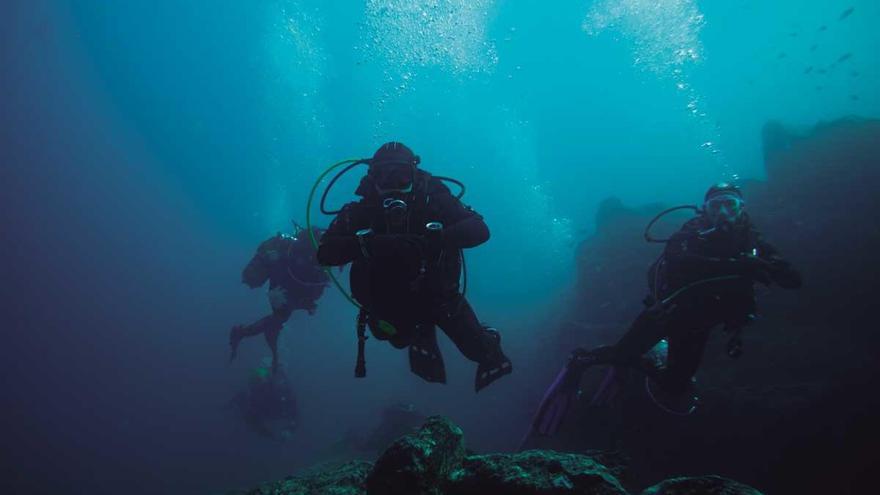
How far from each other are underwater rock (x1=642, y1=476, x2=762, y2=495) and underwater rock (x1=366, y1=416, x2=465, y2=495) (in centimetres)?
113

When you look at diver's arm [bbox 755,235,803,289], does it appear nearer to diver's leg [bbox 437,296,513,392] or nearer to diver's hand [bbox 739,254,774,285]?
diver's hand [bbox 739,254,774,285]

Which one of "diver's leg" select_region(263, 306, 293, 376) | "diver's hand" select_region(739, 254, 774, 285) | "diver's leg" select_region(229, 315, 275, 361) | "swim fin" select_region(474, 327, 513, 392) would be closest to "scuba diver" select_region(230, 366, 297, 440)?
"diver's leg" select_region(229, 315, 275, 361)

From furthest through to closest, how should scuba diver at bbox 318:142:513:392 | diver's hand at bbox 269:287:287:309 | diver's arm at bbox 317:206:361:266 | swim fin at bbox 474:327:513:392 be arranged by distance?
diver's hand at bbox 269:287:287:309
swim fin at bbox 474:327:513:392
diver's arm at bbox 317:206:361:266
scuba diver at bbox 318:142:513:392

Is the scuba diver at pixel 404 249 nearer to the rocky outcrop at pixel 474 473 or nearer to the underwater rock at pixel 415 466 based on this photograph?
the rocky outcrop at pixel 474 473

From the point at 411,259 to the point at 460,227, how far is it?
0.58 metres

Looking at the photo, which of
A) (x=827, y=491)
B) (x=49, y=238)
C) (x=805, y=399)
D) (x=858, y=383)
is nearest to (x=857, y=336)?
(x=858, y=383)

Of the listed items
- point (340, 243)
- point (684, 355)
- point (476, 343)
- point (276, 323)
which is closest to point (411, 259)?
point (340, 243)

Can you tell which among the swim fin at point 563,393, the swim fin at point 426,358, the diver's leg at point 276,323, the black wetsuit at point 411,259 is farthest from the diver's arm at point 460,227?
the diver's leg at point 276,323

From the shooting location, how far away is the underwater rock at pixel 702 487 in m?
1.65

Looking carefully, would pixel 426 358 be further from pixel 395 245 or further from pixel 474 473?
pixel 474 473

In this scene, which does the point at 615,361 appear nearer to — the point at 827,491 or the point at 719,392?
the point at 719,392

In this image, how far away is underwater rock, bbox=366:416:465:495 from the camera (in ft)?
7.54

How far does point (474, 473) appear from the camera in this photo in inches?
89.4

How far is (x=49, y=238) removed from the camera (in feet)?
284
